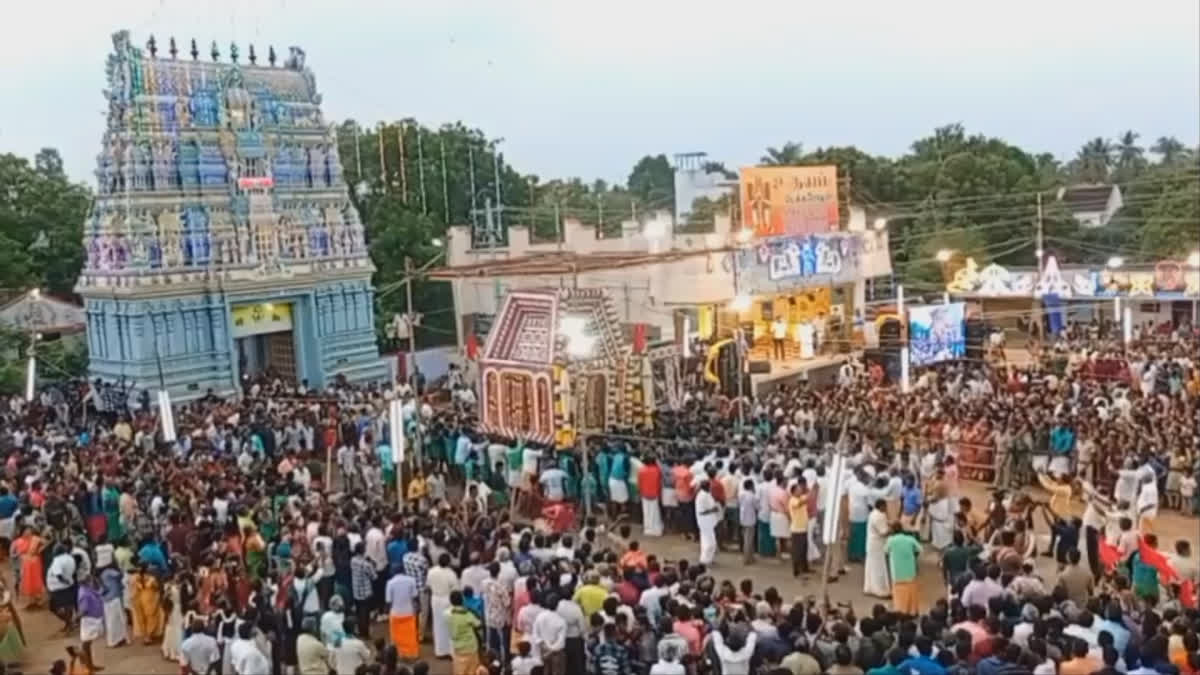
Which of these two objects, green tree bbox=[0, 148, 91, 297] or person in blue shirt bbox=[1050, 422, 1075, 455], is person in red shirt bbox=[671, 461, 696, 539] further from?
green tree bbox=[0, 148, 91, 297]

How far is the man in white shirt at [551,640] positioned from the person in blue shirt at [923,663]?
9.93 ft

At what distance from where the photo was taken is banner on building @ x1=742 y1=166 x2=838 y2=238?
28438 millimetres

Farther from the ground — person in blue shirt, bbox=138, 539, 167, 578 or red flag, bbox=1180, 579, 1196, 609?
person in blue shirt, bbox=138, 539, 167, 578

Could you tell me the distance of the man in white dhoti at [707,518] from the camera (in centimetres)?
1416

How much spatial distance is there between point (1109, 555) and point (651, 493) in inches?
222

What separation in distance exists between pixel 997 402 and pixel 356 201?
25.2 m

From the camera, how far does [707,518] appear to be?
14.2 metres

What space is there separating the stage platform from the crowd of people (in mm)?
4320

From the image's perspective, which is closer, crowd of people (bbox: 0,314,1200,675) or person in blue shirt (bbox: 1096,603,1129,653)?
person in blue shirt (bbox: 1096,603,1129,653)

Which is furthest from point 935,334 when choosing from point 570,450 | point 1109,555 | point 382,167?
point 382,167

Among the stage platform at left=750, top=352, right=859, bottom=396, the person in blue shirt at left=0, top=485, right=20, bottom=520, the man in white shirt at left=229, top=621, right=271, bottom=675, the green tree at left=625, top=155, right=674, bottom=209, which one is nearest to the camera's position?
the man in white shirt at left=229, top=621, right=271, bottom=675

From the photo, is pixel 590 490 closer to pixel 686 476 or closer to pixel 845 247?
pixel 686 476

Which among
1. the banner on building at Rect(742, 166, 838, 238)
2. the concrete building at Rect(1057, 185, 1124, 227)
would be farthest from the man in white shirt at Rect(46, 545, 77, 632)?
the concrete building at Rect(1057, 185, 1124, 227)

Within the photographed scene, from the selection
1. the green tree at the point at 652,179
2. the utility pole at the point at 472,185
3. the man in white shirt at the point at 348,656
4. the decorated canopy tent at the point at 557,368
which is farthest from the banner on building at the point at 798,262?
the green tree at the point at 652,179
